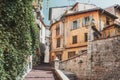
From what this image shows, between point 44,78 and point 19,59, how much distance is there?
10.5 m

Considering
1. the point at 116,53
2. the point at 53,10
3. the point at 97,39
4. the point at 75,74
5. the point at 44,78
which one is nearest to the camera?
the point at 44,78

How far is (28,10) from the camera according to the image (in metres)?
10.1

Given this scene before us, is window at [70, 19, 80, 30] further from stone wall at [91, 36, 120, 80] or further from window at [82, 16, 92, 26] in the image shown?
stone wall at [91, 36, 120, 80]

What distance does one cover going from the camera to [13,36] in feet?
31.1

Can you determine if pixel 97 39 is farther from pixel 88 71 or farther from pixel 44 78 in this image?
pixel 44 78

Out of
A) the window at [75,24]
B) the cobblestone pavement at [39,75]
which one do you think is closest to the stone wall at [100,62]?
the cobblestone pavement at [39,75]

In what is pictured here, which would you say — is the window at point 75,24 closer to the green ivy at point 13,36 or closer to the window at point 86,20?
the window at point 86,20

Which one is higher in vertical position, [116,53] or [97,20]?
[97,20]

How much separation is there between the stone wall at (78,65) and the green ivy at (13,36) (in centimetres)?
1717

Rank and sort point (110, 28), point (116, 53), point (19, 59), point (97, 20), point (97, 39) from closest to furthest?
point (19, 59) → point (116, 53) → point (97, 39) → point (110, 28) → point (97, 20)

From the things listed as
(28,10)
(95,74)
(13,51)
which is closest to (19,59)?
(13,51)

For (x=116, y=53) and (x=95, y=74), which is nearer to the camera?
(x=116, y=53)

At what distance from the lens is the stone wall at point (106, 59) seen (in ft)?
79.5

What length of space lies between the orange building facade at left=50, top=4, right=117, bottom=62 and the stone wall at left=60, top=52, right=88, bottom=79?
5741mm
